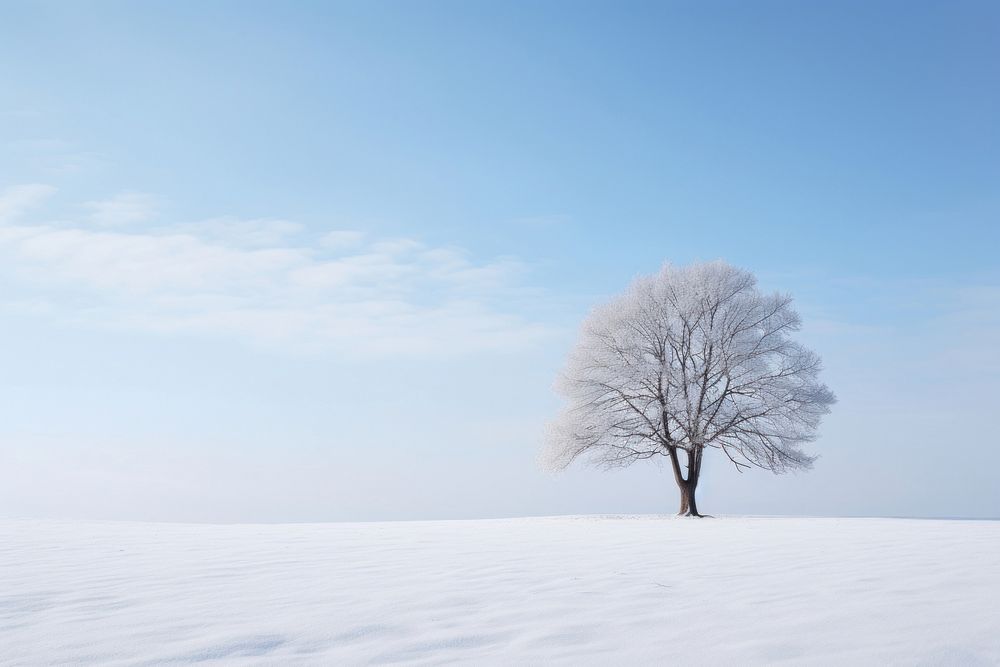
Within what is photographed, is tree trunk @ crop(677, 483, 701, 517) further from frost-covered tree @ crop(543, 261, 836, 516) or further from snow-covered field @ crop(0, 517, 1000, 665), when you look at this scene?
snow-covered field @ crop(0, 517, 1000, 665)

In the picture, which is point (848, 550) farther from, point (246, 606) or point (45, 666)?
point (45, 666)

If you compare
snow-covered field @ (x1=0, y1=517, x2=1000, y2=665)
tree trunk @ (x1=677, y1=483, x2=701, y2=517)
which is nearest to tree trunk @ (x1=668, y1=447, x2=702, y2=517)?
tree trunk @ (x1=677, y1=483, x2=701, y2=517)

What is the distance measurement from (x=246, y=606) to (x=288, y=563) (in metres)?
2.48

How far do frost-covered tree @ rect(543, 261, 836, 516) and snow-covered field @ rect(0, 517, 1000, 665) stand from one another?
14298 millimetres

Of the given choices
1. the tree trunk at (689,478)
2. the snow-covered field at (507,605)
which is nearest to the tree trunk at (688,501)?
the tree trunk at (689,478)

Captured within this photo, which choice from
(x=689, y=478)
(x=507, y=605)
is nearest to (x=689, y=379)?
(x=689, y=478)

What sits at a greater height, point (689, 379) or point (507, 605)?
point (689, 379)

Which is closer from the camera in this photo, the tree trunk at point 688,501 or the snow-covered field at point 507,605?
the snow-covered field at point 507,605

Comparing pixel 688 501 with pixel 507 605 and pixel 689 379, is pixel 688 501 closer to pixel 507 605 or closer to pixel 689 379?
pixel 689 379

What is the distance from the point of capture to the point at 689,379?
76.1 ft

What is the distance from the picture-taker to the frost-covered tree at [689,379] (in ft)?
75.8

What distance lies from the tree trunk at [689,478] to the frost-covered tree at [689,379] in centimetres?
3

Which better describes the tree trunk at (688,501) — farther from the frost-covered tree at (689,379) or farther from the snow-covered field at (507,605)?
the snow-covered field at (507,605)

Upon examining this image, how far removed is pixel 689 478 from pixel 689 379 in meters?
3.39
